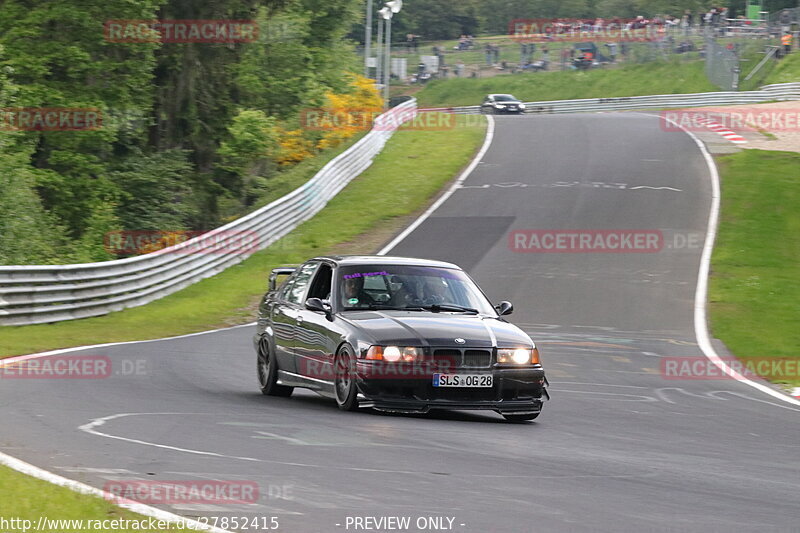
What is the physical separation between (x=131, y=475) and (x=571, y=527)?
2.59m

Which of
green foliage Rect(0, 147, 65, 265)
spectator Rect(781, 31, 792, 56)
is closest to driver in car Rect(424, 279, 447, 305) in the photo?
green foliage Rect(0, 147, 65, 265)

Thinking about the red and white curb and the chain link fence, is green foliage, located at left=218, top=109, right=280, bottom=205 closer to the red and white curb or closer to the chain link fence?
the red and white curb

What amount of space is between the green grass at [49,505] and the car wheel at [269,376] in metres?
5.49

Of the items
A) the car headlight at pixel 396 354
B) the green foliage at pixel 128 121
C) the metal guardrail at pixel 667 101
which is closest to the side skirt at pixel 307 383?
the car headlight at pixel 396 354

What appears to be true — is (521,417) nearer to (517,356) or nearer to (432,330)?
(517,356)

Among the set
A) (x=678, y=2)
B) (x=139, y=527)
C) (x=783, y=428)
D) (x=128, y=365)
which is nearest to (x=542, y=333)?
(x=128, y=365)

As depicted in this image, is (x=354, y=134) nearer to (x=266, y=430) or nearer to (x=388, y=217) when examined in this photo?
(x=388, y=217)

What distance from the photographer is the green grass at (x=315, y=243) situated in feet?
62.9

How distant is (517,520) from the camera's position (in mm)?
6168

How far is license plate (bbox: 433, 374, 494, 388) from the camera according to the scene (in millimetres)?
9992

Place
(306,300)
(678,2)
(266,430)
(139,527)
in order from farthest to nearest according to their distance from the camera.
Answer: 1. (678,2)
2. (306,300)
3. (266,430)
4. (139,527)

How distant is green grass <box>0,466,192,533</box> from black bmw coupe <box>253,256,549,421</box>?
3949 millimetres

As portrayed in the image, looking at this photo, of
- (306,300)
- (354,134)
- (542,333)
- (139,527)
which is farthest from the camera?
(354,134)

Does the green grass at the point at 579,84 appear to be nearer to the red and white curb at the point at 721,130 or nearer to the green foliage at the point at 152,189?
the red and white curb at the point at 721,130
